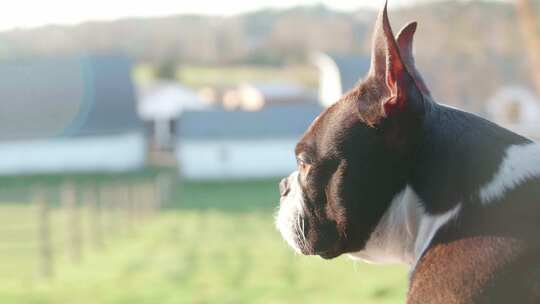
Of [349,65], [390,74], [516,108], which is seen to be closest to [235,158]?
[349,65]

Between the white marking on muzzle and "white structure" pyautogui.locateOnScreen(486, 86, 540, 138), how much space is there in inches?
2117

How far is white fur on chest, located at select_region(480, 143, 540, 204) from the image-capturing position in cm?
291

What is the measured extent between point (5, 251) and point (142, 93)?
64.5 meters

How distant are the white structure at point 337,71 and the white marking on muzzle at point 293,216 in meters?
55.4

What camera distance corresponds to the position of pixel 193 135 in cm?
6041

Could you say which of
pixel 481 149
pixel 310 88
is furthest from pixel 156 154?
pixel 481 149

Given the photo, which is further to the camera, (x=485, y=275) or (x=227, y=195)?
(x=227, y=195)

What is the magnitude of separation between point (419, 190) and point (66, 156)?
5958 cm

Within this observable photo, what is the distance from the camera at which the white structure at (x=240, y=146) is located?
2317 inches

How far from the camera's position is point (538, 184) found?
9.58 feet

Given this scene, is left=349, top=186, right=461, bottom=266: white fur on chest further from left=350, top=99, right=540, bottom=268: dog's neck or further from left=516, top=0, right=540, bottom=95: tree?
left=516, top=0, right=540, bottom=95: tree

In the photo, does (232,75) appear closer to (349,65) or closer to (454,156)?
(349,65)

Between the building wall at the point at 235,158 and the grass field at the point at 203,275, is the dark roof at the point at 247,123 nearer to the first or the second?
the building wall at the point at 235,158

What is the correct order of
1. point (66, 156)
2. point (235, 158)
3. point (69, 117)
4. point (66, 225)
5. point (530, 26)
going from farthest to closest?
point (69, 117) → point (66, 156) → point (235, 158) → point (66, 225) → point (530, 26)
